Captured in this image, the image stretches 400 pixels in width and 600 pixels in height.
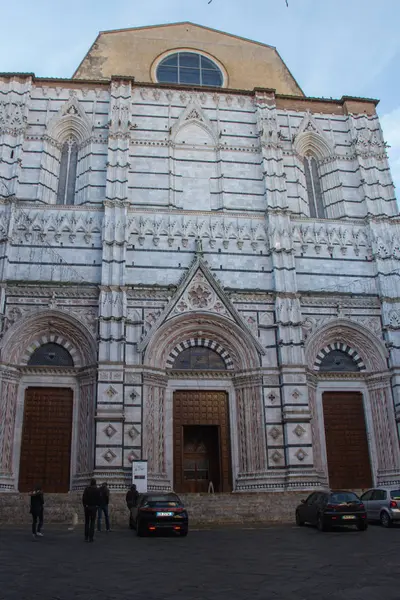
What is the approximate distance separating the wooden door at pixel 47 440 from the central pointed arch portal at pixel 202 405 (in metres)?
2.96

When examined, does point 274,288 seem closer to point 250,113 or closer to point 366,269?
point 366,269

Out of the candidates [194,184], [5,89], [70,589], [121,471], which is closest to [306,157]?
[194,184]

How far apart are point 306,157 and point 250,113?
3404 millimetres

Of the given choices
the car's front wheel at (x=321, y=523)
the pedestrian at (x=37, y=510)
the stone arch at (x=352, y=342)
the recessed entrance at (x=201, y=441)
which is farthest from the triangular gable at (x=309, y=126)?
the pedestrian at (x=37, y=510)

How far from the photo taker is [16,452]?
19.3 metres

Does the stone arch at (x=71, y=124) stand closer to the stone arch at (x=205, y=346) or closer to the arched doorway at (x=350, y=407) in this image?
the stone arch at (x=205, y=346)

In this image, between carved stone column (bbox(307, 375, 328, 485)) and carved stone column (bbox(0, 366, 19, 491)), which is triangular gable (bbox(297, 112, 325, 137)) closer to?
carved stone column (bbox(307, 375, 328, 485))

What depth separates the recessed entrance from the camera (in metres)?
20.2

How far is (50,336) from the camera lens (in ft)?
69.1

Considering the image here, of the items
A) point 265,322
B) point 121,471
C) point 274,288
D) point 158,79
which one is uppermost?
point 158,79

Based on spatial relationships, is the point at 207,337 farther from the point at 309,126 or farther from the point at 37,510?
the point at 309,126

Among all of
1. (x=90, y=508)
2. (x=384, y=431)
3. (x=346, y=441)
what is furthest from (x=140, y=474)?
(x=384, y=431)

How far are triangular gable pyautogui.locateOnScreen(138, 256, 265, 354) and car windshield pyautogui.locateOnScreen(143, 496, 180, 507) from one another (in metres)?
8.53

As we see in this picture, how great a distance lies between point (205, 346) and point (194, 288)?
7.61 feet
